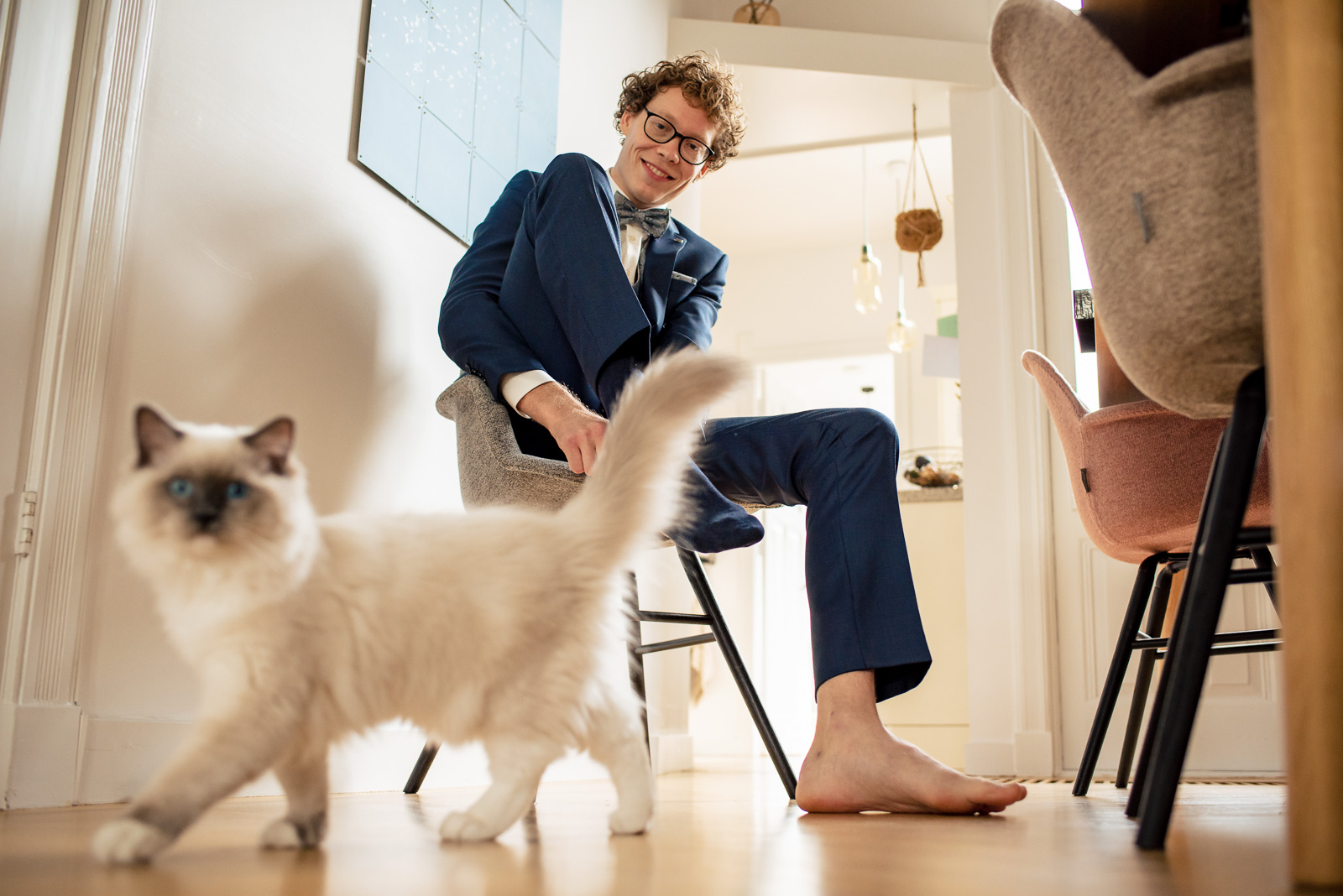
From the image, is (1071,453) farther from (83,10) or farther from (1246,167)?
(83,10)

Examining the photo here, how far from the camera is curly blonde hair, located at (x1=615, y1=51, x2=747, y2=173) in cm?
168

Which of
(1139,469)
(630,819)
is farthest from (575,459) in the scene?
(1139,469)

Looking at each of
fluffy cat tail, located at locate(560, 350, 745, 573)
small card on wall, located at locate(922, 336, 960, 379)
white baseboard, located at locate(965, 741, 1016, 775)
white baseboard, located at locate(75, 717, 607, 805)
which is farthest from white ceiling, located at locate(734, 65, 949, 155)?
fluffy cat tail, located at locate(560, 350, 745, 573)

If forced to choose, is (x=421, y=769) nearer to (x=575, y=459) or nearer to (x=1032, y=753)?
(x=575, y=459)

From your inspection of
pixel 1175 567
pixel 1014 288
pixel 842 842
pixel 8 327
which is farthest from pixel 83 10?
pixel 1014 288

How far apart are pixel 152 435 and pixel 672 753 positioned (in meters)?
2.46

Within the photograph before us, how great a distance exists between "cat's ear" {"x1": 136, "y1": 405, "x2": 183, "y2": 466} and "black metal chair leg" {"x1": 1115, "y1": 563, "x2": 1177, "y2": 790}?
4.94 ft

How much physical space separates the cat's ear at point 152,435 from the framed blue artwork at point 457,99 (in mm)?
1151

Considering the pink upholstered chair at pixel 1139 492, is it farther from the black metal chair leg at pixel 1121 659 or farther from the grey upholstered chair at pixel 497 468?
the grey upholstered chair at pixel 497 468

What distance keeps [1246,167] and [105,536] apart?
1.23 meters

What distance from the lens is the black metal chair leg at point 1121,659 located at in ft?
5.46

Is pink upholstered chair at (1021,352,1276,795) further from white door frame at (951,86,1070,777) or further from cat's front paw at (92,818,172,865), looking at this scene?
cat's front paw at (92,818,172,865)

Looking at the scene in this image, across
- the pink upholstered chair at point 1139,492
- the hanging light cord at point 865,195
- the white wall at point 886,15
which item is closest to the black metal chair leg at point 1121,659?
the pink upholstered chair at point 1139,492

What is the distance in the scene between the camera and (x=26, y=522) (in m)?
1.10
